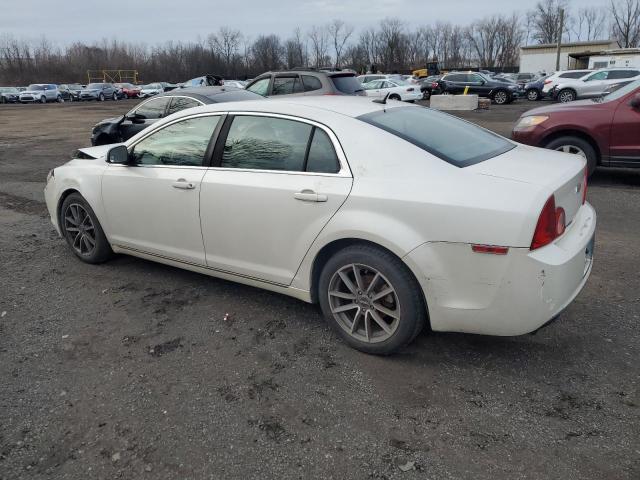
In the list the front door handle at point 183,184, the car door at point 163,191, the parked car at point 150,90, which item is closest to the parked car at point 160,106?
the car door at point 163,191

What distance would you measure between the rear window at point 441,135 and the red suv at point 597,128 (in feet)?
14.1

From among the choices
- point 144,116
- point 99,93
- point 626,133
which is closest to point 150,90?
point 99,93

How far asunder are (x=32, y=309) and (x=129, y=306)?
2.57ft

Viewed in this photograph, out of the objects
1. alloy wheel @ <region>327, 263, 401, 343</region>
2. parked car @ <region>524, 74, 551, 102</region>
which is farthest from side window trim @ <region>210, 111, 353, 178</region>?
parked car @ <region>524, 74, 551, 102</region>

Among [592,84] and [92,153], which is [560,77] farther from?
[92,153]

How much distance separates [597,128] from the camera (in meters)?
7.41

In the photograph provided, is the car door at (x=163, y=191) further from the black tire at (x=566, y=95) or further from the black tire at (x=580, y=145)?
the black tire at (x=566, y=95)

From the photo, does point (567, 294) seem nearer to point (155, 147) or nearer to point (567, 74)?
point (155, 147)

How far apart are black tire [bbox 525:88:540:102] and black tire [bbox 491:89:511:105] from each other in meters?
3.30

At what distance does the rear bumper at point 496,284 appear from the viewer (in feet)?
8.89

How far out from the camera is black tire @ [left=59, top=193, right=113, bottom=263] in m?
4.80

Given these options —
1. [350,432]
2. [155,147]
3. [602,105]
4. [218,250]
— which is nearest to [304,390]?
[350,432]

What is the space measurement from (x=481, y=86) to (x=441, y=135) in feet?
83.0

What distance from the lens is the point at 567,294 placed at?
2.88 meters
